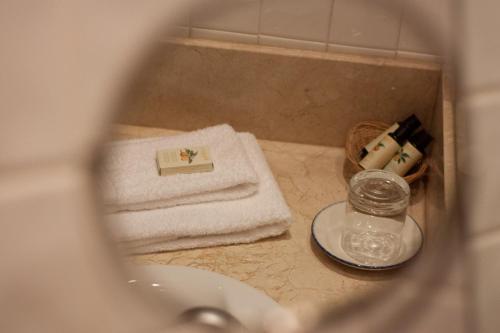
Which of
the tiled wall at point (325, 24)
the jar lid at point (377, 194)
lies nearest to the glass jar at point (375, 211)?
the jar lid at point (377, 194)

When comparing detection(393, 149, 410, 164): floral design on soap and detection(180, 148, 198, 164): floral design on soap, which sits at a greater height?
detection(393, 149, 410, 164): floral design on soap

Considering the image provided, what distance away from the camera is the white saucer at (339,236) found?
0.44 meters

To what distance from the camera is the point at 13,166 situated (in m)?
0.31

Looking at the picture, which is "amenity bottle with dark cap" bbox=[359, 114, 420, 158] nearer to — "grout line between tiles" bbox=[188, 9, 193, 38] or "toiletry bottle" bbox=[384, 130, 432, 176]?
"toiletry bottle" bbox=[384, 130, 432, 176]

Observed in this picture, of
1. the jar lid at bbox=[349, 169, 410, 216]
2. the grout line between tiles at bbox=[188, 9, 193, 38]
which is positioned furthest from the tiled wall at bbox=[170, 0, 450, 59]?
the jar lid at bbox=[349, 169, 410, 216]

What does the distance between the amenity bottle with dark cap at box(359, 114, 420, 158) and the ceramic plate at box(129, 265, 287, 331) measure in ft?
0.48

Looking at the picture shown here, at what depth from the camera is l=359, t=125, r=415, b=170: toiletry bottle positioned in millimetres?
500

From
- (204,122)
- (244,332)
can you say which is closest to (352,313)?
(244,332)

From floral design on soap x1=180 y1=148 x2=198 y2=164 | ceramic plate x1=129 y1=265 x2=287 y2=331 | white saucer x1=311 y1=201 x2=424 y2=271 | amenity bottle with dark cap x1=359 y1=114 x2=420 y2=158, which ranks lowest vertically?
ceramic plate x1=129 y1=265 x2=287 y2=331

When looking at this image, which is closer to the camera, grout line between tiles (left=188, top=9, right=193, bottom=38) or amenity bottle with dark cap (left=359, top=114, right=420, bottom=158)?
grout line between tiles (left=188, top=9, right=193, bottom=38)

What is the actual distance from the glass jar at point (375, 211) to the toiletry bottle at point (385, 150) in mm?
12

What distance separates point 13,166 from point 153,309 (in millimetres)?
132

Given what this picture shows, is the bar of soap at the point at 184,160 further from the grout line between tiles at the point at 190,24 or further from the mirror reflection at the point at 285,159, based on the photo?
the grout line between tiles at the point at 190,24

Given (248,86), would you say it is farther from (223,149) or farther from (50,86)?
(50,86)
